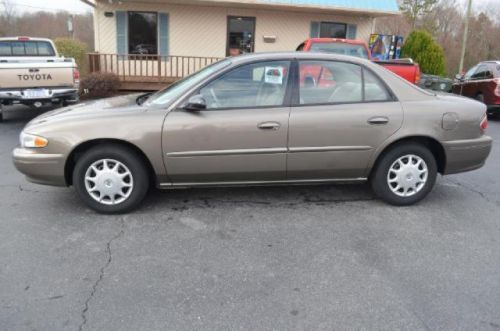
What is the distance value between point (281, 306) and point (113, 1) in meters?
13.0

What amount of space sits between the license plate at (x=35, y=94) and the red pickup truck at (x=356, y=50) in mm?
5514

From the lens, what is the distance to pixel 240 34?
577 inches

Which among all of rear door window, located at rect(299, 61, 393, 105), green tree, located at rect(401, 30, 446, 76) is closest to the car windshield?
rear door window, located at rect(299, 61, 393, 105)

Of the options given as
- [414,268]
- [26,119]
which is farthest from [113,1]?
[414,268]

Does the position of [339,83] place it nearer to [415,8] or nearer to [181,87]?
[181,87]

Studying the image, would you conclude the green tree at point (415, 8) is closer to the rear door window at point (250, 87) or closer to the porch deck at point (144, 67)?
the porch deck at point (144, 67)

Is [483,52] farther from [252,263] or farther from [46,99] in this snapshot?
[252,263]

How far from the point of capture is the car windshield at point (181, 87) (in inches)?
164

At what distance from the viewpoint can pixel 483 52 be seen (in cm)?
2938

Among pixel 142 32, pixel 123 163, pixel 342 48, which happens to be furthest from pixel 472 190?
pixel 142 32

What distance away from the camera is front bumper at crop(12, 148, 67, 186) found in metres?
3.98

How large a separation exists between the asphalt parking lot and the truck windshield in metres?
4.93

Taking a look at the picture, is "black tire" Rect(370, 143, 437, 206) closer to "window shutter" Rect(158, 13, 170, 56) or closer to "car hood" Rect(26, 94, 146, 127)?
"car hood" Rect(26, 94, 146, 127)

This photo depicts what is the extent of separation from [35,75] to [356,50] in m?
6.82
